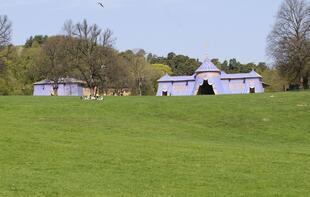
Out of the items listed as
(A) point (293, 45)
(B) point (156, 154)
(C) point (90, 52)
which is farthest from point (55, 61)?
(B) point (156, 154)

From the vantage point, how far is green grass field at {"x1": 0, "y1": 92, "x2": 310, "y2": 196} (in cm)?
1363

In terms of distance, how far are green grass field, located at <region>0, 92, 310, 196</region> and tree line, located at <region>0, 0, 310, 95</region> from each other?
37.3 m

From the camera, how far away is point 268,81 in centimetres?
12181

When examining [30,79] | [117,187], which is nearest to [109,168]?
[117,187]

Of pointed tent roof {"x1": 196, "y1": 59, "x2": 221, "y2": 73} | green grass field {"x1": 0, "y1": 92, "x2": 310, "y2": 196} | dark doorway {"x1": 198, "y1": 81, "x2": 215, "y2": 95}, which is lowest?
green grass field {"x1": 0, "y1": 92, "x2": 310, "y2": 196}

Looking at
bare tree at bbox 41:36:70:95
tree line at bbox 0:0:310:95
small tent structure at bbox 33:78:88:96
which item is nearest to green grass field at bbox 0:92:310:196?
tree line at bbox 0:0:310:95

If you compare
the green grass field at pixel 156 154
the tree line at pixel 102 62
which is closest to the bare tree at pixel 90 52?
the tree line at pixel 102 62

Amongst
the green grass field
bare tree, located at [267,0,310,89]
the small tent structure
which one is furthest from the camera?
the small tent structure

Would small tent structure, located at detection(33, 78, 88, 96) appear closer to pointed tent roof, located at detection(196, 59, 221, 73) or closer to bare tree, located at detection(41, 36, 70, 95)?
bare tree, located at detection(41, 36, 70, 95)

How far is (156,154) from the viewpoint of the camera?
20.0m

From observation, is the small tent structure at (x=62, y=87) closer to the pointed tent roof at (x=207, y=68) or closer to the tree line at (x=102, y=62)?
the tree line at (x=102, y=62)

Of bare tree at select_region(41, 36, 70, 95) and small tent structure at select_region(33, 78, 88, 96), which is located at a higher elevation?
bare tree at select_region(41, 36, 70, 95)

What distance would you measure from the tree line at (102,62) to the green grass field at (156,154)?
3730cm

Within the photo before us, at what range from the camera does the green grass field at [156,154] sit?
1363 centimetres
